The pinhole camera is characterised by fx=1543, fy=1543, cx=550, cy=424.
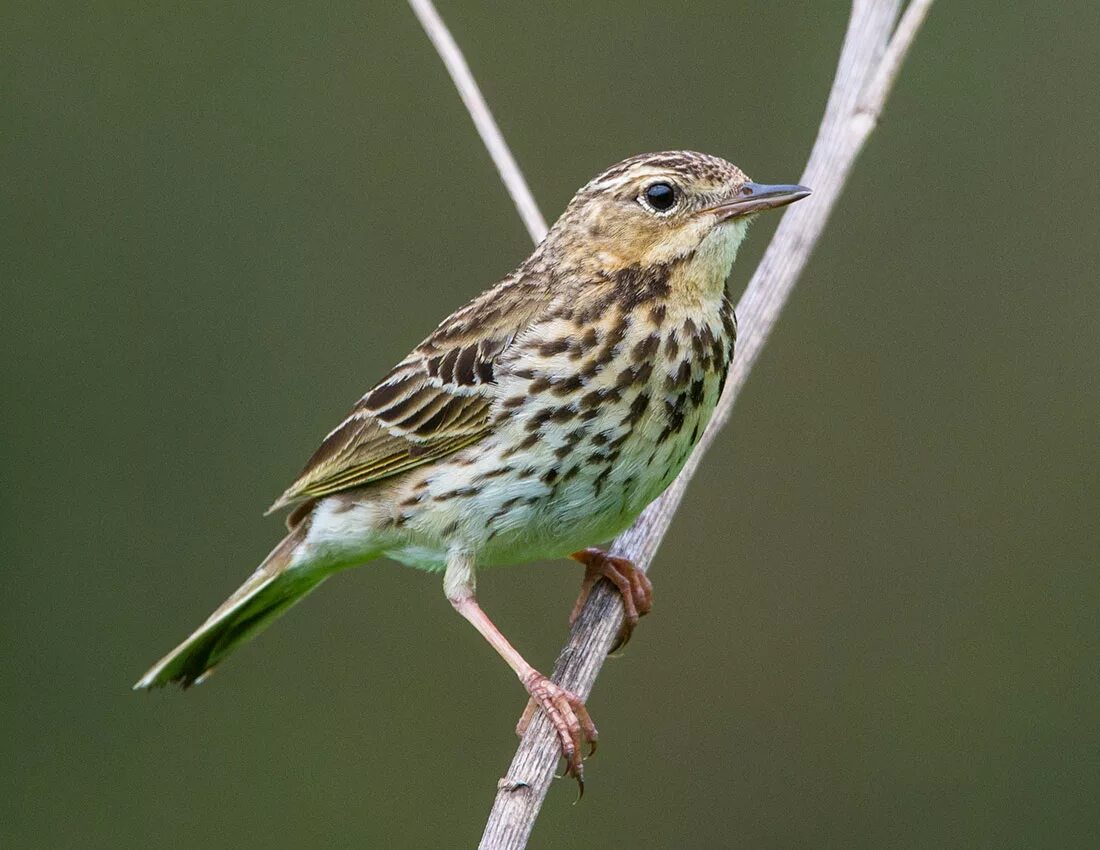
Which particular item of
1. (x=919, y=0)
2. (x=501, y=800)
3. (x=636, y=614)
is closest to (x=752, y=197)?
(x=919, y=0)

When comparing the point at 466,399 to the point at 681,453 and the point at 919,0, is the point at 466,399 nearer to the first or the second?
the point at 681,453

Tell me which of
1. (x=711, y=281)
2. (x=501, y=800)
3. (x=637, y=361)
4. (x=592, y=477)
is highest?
(x=711, y=281)

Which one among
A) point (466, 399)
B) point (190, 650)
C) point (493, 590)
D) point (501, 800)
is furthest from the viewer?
point (493, 590)

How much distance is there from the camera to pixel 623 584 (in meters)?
4.84

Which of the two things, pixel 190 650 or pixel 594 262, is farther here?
pixel 190 650

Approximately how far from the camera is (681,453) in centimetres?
446

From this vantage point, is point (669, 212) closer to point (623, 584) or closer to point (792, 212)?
point (792, 212)

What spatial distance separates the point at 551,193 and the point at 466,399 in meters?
4.03

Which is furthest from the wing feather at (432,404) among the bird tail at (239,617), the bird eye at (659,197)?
the bird eye at (659,197)

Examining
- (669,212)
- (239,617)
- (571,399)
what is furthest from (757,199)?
(239,617)

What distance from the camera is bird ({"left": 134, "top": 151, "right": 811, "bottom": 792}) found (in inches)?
173

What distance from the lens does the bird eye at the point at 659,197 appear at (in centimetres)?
450

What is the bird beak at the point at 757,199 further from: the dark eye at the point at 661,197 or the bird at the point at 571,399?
the dark eye at the point at 661,197

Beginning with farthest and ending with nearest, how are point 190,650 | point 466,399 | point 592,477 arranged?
1. point 190,650
2. point 466,399
3. point 592,477
